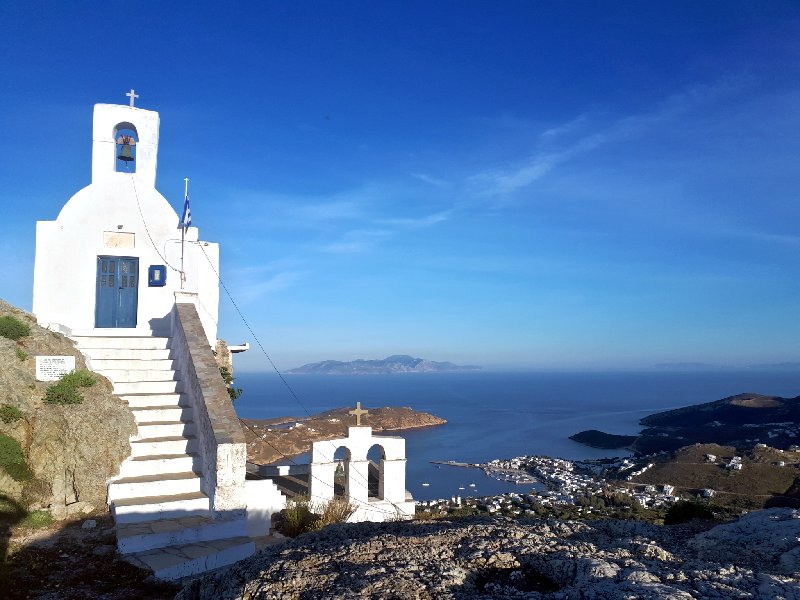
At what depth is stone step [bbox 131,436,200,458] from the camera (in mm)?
8180

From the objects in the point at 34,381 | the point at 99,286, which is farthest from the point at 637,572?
the point at 99,286

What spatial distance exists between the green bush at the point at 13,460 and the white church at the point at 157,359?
1.11 metres

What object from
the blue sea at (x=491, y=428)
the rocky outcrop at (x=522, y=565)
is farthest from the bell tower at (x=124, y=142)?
the blue sea at (x=491, y=428)

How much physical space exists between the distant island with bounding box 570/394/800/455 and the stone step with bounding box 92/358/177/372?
63.1m

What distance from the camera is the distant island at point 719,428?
66.1 meters

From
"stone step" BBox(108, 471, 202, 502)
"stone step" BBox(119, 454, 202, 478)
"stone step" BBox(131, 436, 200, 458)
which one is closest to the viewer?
"stone step" BBox(108, 471, 202, 502)

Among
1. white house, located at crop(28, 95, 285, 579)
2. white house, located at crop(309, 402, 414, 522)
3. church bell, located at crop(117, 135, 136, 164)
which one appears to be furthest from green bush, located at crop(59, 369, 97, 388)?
church bell, located at crop(117, 135, 136, 164)

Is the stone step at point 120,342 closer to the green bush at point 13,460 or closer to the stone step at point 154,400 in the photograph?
the stone step at point 154,400

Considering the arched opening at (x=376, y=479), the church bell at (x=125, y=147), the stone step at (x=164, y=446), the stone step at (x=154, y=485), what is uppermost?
the church bell at (x=125, y=147)

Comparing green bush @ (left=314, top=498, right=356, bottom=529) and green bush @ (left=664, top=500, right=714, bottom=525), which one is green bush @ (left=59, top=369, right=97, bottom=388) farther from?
green bush @ (left=664, top=500, right=714, bottom=525)

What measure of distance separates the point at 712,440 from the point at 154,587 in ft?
257

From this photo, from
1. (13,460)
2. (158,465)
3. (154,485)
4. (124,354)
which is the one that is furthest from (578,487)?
(13,460)

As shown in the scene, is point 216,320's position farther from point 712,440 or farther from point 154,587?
point 712,440

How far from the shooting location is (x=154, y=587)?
5609 millimetres
